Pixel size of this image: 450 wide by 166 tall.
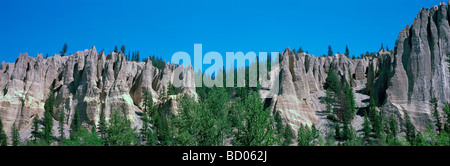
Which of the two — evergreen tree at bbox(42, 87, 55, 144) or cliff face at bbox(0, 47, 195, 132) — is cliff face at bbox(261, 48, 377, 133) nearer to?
cliff face at bbox(0, 47, 195, 132)

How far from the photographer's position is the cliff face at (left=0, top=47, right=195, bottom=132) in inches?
2071

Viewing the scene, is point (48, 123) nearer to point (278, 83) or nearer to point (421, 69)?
point (278, 83)

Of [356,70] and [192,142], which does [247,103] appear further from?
[356,70]

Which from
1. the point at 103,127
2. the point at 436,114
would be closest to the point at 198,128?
the point at 103,127

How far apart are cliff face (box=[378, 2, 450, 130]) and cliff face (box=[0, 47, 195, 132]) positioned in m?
37.8

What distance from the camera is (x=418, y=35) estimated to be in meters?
53.8

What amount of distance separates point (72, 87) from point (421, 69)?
192ft

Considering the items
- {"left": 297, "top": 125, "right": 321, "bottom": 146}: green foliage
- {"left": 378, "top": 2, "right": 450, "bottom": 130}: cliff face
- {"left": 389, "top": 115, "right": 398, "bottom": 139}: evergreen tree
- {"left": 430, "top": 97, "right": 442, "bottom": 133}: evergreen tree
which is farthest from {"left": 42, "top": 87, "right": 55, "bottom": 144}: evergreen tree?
{"left": 430, "top": 97, "right": 442, "bottom": 133}: evergreen tree

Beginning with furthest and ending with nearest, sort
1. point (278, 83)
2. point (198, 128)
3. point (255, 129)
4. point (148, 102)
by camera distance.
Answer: point (278, 83) → point (148, 102) → point (198, 128) → point (255, 129)

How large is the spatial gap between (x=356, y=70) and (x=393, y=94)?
119ft

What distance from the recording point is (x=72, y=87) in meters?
57.7

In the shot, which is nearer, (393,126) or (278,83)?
(393,126)
